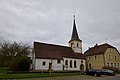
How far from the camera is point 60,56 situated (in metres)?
48.0

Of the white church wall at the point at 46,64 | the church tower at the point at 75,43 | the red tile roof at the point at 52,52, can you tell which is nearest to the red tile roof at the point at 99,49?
the church tower at the point at 75,43

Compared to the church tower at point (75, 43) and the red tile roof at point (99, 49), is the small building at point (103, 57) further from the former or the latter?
the church tower at point (75, 43)

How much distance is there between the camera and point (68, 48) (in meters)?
54.8

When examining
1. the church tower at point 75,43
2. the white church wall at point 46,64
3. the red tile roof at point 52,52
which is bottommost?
the white church wall at point 46,64

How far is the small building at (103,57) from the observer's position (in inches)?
2083

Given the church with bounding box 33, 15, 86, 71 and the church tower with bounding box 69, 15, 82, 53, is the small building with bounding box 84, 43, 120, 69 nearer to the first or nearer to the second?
the church with bounding box 33, 15, 86, 71

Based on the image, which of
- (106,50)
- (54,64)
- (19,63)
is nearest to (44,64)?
(54,64)

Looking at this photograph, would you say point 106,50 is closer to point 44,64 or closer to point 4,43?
point 44,64

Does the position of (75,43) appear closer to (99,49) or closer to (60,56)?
(99,49)

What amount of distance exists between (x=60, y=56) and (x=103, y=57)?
13.9 metres

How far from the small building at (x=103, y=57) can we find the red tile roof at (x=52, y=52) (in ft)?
17.5

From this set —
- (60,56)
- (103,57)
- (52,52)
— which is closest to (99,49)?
(103,57)

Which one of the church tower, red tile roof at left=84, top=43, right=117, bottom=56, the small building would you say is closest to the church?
the church tower

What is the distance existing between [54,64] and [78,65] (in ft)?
31.0
